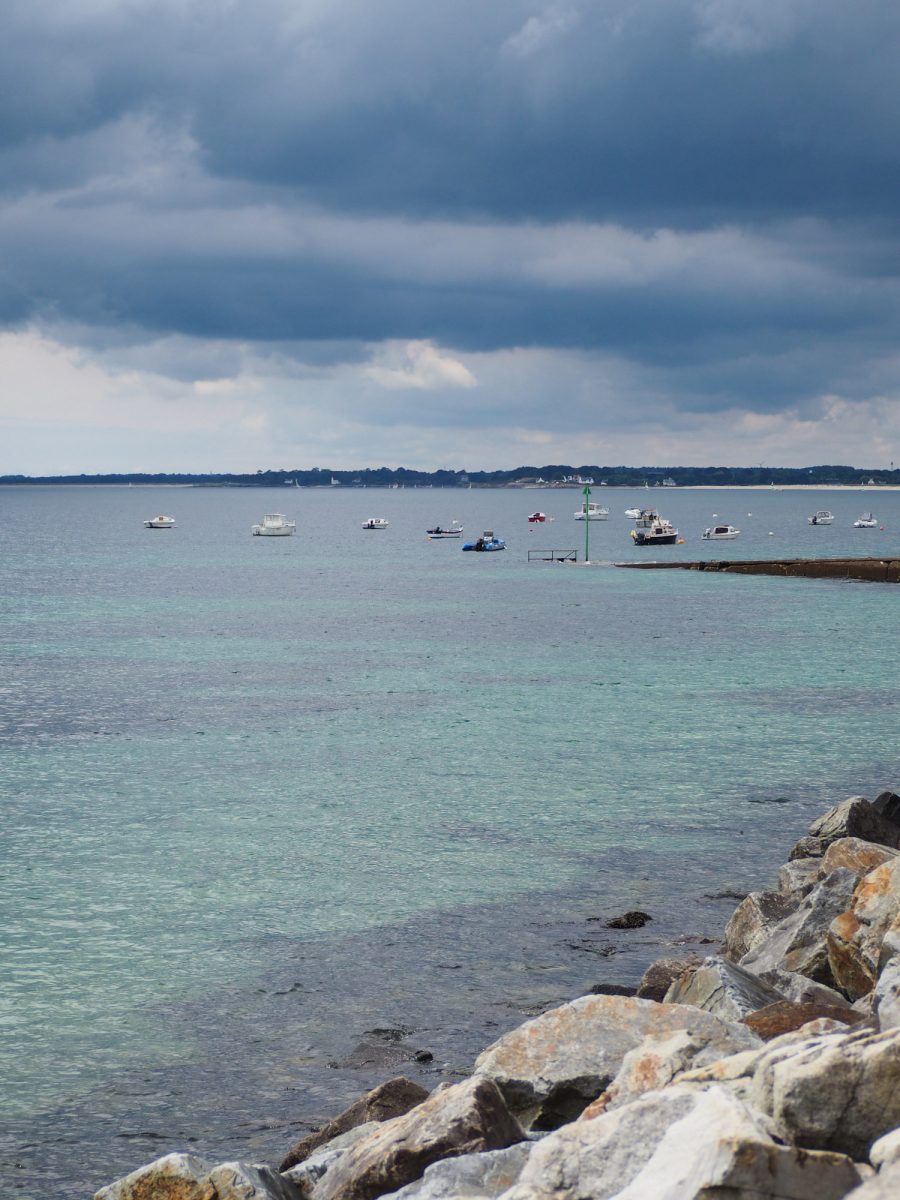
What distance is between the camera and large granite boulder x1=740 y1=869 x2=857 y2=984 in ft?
40.7

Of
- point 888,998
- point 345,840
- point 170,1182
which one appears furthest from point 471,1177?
point 345,840

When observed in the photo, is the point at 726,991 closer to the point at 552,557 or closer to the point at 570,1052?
the point at 570,1052

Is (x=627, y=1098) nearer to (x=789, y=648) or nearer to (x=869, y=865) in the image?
(x=869, y=865)

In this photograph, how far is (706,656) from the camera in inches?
1913

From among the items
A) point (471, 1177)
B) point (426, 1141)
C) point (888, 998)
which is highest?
point (888, 998)

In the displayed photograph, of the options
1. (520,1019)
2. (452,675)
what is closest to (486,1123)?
(520,1019)

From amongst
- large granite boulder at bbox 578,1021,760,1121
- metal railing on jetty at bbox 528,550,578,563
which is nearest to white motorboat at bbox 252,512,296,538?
metal railing on jetty at bbox 528,550,578,563

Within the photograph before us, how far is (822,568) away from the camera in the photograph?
88.1m

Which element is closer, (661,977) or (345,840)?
(661,977)

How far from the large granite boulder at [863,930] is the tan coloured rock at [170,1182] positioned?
5.64 meters

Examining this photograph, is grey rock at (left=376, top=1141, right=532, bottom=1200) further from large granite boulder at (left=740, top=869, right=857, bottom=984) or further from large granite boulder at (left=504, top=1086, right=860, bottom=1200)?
large granite boulder at (left=740, top=869, right=857, bottom=984)

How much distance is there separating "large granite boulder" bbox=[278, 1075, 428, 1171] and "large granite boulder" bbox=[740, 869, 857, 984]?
3918 mm

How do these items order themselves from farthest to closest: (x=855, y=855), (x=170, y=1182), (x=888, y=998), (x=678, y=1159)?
(x=855, y=855)
(x=170, y=1182)
(x=888, y=998)
(x=678, y=1159)

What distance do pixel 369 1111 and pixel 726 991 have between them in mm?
2917
